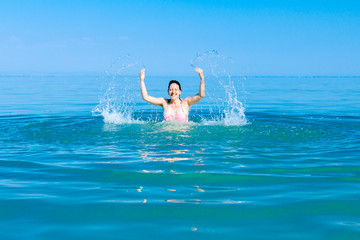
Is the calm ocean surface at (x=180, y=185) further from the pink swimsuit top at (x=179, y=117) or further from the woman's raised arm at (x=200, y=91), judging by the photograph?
the pink swimsuit top at (x=179, y=117)

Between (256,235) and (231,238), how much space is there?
0.84 feet

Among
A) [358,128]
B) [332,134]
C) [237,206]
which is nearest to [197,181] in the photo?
[237,206]

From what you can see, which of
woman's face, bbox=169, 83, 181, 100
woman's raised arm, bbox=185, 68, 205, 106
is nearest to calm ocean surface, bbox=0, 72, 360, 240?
woman's raised arm, bbox=185, 68, 205, 106

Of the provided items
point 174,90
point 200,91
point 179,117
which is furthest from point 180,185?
point 179,117

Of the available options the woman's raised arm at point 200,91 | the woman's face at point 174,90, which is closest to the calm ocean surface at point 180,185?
the woman's raised arm at point 200,91

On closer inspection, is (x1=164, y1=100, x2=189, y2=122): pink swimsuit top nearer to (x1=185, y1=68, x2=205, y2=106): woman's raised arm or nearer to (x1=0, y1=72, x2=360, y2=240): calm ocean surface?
(x1=185, y1=68, x2=205, y2=106): woman's raised arm

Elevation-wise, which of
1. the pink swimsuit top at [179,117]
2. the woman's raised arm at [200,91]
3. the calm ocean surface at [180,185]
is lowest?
the calm ocean surface at [180,185]

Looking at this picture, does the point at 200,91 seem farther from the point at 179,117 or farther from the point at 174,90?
the point at 179,117

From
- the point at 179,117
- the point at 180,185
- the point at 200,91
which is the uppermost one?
the point at 200,91

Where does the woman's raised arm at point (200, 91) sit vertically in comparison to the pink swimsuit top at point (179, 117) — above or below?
above

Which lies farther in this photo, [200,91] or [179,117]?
[179,117]

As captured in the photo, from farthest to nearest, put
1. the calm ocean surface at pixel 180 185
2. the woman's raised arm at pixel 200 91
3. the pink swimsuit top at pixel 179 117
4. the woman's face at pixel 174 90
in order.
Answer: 1. the pink swimsuit top at pixel 179 117
2. the woman's face at pixel 174 90
3. the woman's raised arm at pixel 200 91
4. the calm ocean surface at pixel 180 185

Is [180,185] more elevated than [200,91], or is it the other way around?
[200,91]

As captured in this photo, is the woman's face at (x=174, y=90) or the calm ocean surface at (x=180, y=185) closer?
the calm ocean surface at (x=180, y=185)
